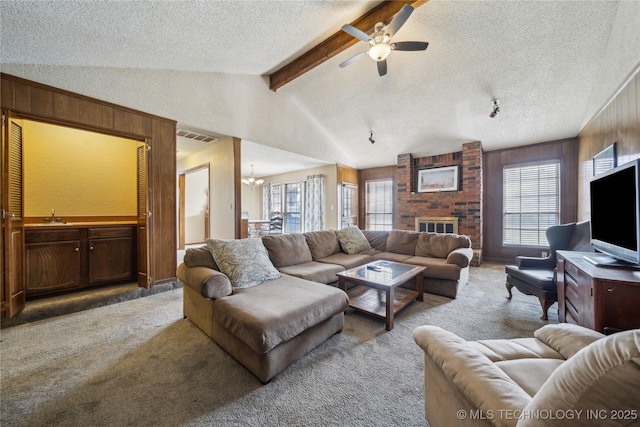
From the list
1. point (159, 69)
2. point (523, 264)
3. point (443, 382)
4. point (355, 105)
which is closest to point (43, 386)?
point (443, 382)

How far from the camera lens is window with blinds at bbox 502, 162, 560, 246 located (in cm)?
459

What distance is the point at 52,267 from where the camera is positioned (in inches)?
111

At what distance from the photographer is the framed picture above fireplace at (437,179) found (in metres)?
5.33

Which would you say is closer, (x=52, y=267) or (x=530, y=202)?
(x=52, y=267)

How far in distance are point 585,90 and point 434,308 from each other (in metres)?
3.68

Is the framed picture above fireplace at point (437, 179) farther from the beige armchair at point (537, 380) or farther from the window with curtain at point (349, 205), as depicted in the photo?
the beige armchair at point (537, 380)

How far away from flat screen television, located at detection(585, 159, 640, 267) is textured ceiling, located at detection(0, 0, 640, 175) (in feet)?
4.33

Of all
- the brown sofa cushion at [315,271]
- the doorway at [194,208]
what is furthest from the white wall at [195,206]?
the brown sofa cushion at [315,271]

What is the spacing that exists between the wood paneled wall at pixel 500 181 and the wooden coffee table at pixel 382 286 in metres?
3.27

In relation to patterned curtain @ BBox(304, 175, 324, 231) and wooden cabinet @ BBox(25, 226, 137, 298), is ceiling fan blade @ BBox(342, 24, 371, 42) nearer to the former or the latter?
wooden cabinet @ BBox(25, 226, 137, 298)

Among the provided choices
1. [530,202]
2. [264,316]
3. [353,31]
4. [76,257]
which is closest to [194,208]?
[76,257]

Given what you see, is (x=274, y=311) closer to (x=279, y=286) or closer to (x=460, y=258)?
(x=279, y=286)

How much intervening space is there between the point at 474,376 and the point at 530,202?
5501 mm

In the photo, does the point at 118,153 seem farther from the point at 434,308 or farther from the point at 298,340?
the point at 434,308
